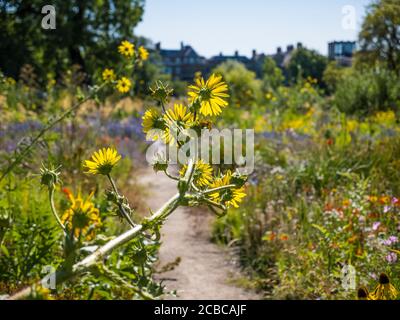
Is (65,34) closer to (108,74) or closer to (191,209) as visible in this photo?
(191,209)

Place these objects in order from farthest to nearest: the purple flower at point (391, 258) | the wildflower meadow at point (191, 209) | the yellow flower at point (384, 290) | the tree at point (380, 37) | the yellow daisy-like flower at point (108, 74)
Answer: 1. the tree at point (380, 37)
2. the yellow daisy-like flower at point (108, 74)
3. the purple flower at point (391, 258)
4. the yellow flower at point (384, 290)
5. the wildflower meadow at point (191, 209)

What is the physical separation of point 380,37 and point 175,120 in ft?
86.1

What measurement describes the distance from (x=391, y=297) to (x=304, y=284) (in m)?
1.52

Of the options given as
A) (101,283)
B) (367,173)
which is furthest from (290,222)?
(101,283)

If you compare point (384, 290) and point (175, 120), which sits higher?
point (175, 120)

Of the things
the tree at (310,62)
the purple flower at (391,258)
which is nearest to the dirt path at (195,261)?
the purple flower at (391,258)

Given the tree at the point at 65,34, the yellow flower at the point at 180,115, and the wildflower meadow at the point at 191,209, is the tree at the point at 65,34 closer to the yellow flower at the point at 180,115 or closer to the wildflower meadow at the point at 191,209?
the wildflower meadow at the point at 191,209

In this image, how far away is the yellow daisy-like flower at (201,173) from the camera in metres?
0.98

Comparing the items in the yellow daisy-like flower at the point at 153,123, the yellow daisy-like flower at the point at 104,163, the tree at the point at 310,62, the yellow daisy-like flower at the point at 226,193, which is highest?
the tree at the point at 310,62

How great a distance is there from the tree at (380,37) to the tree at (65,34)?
11.9m

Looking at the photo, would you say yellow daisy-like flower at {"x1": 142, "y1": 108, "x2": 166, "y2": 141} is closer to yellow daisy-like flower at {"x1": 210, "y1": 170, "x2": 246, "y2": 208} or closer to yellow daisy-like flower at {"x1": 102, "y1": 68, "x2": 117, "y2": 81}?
yellow daisy-like flower at {"x1": 210, "y1": 170, "x2": 246, "y2": 208}

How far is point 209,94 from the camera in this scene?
944mm

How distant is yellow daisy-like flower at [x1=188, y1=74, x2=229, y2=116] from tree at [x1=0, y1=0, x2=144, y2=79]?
61.1 feet

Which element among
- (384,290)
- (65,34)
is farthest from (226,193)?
(65,34)
